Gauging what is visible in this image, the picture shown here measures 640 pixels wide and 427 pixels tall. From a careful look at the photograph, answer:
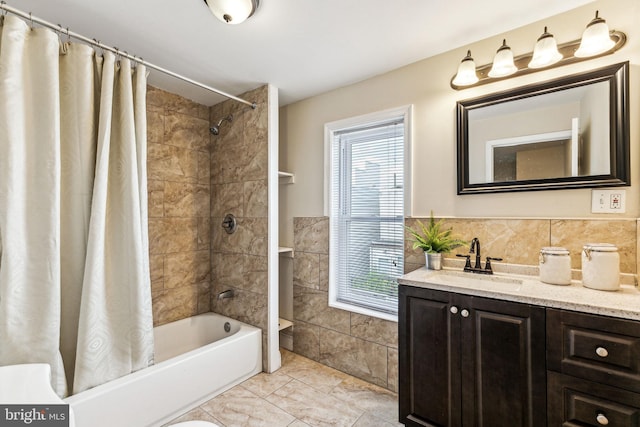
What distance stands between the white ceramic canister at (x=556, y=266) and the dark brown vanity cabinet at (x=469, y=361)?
0.35m

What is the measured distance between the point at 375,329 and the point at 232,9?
7.38 feet

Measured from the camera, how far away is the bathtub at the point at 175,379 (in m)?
→ 1.51

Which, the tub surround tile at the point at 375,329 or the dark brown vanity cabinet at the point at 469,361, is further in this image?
the tub surround tile at the point at 375,329

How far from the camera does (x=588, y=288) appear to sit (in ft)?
4.45

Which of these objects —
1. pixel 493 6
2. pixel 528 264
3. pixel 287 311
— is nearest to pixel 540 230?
pixel 528 264

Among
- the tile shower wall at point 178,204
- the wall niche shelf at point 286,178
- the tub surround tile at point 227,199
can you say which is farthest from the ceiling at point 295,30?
the tub surround tile at point 227,199

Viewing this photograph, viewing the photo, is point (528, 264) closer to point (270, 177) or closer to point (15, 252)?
point (270, 177)

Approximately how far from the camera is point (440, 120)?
193 cm

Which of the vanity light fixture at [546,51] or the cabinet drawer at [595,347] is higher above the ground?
the vanity light fixture at [546,51]

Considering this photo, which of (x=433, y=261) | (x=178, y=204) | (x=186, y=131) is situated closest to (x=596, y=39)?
(x=433, y=261)

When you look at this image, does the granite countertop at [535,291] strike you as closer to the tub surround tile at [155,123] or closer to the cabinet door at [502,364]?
the cabinet door at [502,364]

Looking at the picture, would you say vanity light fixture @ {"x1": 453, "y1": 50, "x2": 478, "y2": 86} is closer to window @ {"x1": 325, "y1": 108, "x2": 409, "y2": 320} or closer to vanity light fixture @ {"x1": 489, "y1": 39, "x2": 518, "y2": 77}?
vanity light fixture @ {"x1": 489, "y1": 39, "x2": 518, "y2": 77}

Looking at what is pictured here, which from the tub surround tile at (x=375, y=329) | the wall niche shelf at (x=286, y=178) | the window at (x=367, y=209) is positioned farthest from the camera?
the wall niche shelf at (x=286, y=178)

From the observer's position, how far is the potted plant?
1832mm
